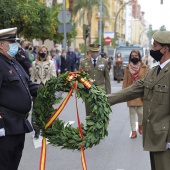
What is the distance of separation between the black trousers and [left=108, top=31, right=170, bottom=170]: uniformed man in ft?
4.36

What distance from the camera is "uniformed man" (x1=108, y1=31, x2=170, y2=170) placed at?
4605 millimetres

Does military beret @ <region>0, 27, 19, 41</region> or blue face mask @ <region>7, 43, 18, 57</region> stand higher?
military beret @ <region>0, 27, 19, 41</region>

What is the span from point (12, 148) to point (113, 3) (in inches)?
3138

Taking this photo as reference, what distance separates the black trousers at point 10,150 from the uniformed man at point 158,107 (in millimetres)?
1330

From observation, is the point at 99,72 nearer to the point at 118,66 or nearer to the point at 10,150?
the point at 10,150

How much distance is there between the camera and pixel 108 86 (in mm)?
9703

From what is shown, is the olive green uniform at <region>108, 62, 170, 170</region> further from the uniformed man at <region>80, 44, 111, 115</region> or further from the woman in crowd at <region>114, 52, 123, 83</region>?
the woman in crowd at <region>114, 52, 123, 83</region>

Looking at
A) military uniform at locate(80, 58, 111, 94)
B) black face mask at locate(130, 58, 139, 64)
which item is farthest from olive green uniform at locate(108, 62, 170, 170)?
black face mask at locate(130, 58, 139, 64)

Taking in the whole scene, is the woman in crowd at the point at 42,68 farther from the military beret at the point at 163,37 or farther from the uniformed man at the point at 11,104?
the military beret at the point at 163,37

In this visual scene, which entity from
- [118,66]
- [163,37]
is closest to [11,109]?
[163,37]

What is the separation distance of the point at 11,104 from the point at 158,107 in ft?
4.82

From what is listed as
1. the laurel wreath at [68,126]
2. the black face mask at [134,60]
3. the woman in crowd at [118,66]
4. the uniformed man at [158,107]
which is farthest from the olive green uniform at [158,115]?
the woman in crowd at [118,66]

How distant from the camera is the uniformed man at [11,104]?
194 inches

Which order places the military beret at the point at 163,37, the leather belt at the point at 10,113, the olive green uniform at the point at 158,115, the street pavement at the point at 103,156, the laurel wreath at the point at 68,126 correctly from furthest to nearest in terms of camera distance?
the street pavement at the point at 103,156
the laurel wreath at the point at 68,126
the leather belt at the point at 10,113
the military beret at the point at 163,37
the olive green uniform at the point at 158,115
